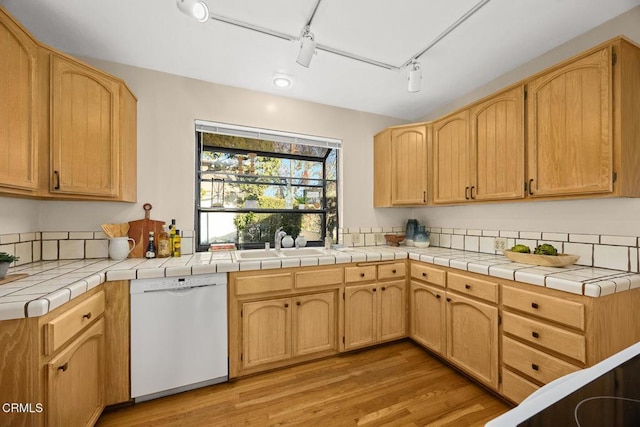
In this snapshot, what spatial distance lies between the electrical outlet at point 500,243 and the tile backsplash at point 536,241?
0.08 feet

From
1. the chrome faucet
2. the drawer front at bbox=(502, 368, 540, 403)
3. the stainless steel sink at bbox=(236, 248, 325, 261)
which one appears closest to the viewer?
the drawer front at bbox=(502, 368, 540, 403)

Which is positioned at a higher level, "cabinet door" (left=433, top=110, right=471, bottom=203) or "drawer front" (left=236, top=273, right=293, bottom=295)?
"cabinet door" (left=433, top=110, right=471, bottom=203)

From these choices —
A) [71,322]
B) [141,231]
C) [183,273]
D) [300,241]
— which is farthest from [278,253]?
[71,322]

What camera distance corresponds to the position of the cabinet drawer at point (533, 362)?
4.63ft

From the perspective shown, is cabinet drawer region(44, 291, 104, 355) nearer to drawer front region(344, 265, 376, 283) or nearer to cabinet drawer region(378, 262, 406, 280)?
drawer front region(344, 265, 376, 283)

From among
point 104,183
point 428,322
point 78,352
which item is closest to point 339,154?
point 428,322

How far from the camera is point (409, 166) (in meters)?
2.78

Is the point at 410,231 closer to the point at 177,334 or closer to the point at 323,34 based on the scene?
the point at 323,34

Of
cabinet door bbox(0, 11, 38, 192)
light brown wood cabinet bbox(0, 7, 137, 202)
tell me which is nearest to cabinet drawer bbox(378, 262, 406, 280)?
light brown wood cabinet bbox(0, 7, 137, 202)

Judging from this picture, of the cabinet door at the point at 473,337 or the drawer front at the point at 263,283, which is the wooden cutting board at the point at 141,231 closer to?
the drawer front at the point at 263,283

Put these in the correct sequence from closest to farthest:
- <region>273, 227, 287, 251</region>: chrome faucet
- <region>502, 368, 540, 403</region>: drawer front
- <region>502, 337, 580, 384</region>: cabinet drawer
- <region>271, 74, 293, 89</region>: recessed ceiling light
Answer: <region>502, 337, 580, 384</region>: cabinet drawer → <region>502, 368, 540, 403</region>: drawer front → <region>271, 74, 293, 89</region>: recessed ceiling light → <region>273, 227, 287, 251</region>: chrome faucet

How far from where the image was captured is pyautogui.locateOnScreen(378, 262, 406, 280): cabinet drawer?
2.39 meters

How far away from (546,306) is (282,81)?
98.3 inches

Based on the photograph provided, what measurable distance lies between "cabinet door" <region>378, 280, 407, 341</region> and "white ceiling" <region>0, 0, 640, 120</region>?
6.32 ft
